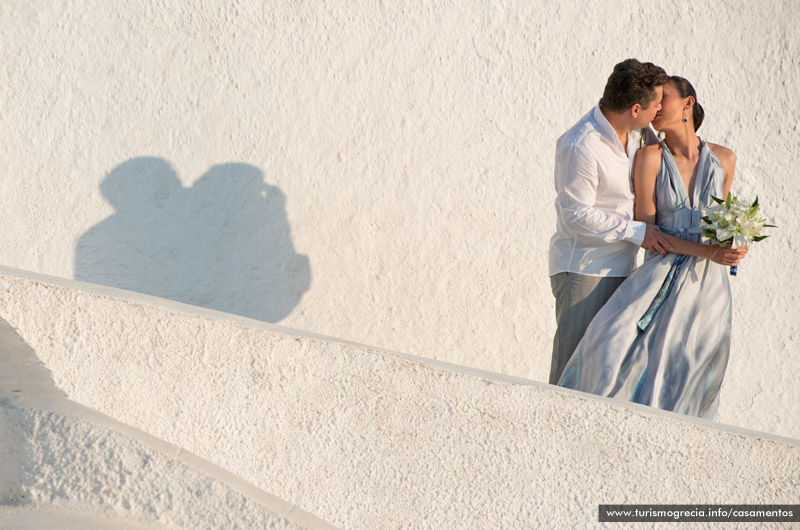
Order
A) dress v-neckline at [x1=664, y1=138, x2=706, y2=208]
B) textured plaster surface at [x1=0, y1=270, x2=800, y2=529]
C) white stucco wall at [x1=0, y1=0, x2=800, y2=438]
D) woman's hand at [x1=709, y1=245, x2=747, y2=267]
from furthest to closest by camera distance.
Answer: white stucco wall at [x1=0, y1=0, x2=800, y2=438] → dress v-neckline at [x1=664, y1=138, x2=706, y2=208] → woman's hand at [x1=709, y1=245, x2=747, y2=267] → textured plaster surface at [x1=0, y1=270, x2=800, y2=529]

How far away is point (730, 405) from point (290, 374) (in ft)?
12.0

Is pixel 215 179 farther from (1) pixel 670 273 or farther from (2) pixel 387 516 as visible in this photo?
(2) pixel 387 516

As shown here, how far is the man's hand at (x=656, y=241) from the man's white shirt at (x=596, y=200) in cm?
3

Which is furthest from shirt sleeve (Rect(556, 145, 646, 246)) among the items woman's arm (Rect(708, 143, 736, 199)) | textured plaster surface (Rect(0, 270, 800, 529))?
textured plaster surface (Rect(0, 270, 800, 529))

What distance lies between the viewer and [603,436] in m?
2.03

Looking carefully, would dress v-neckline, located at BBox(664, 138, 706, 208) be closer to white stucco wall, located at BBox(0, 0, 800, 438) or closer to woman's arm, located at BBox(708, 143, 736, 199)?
woman's arm, located at BBox(708, 143, 736, 199)

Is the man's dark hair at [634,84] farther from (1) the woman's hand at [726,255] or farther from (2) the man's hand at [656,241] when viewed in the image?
(1) the woman's hand at [726,255]

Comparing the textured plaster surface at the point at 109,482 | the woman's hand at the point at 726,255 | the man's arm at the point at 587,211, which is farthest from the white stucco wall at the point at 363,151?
the textured plaster surface at the point at 109,482

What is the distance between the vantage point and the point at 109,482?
5.35 ft

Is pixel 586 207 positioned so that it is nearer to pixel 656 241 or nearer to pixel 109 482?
pixel 656 241

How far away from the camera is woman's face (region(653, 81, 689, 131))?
3180 mm

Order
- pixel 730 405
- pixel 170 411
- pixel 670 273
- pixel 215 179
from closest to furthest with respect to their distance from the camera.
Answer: pixel 170 411 < pixel 670 273 < pixel 215 179 < pixel 730 405

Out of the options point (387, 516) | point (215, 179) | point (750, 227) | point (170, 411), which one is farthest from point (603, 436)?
point (215, 179)

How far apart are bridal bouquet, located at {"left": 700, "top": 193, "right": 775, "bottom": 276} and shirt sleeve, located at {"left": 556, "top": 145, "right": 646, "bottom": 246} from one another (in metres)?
0.26
